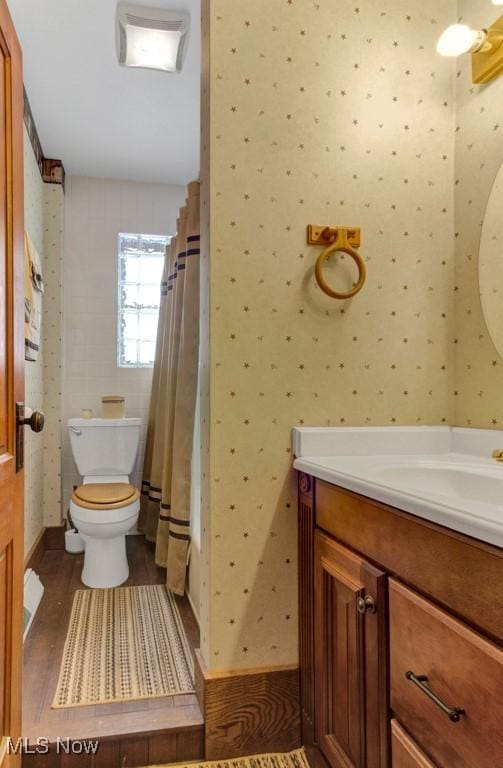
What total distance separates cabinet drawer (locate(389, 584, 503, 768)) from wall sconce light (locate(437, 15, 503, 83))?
133 cm

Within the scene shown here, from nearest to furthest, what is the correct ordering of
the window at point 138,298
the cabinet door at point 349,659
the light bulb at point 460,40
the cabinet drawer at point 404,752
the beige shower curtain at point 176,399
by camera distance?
the cabinet drawer at point 404,752
the cabinet door at point 349,659
the light bulb at point 460,40
the beige shower curtain at point 176,399
the window at point 138,298

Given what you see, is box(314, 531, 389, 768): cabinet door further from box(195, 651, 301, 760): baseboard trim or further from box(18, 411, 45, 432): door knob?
box(18, 411, 45, 432): door knob

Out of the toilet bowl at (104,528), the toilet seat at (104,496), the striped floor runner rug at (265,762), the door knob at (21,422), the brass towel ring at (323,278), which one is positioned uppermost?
the brass towel ring at (323,278)

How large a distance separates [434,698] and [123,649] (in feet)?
4.72

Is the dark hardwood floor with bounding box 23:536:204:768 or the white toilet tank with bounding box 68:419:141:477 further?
the white toilet tank with bounding box 68:419:141:477

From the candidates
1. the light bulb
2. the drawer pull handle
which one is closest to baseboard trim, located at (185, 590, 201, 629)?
the drawer pull handle

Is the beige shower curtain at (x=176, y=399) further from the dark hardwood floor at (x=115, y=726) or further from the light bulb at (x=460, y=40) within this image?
the light bulb at (x=460, y=40)

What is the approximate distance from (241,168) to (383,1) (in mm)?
693

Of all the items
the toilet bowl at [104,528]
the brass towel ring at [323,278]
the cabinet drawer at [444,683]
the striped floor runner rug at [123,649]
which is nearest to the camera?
the cabinet drawer at [444,683]

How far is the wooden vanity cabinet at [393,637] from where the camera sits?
2.33 ft

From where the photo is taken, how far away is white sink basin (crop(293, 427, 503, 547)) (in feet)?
2.88

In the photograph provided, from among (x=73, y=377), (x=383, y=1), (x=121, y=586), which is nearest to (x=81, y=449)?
(x=73, y=377)

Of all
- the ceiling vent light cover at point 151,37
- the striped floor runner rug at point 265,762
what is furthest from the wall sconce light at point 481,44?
the striped floor runner rug at point 265,762

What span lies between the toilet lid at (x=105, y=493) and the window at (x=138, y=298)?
0.97m
